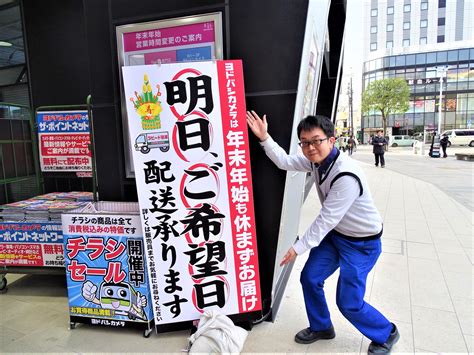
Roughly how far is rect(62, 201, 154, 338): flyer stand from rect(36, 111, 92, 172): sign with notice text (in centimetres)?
145

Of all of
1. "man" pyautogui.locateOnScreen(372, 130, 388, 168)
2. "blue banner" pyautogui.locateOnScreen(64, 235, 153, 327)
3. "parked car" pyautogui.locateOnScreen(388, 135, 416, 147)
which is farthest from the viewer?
"parked car" pyautogui.locateOnScreen(388, 135, 416, 147)

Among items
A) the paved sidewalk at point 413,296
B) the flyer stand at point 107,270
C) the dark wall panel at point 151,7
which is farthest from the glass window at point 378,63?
the flyer stand at point 107,270

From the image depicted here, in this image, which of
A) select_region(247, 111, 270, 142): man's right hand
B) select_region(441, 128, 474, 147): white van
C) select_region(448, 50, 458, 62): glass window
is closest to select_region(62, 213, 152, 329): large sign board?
select_region(247, 111, 270, 142): man's right hand

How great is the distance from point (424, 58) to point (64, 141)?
50.0m

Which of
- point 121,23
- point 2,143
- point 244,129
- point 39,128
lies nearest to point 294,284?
point 244,129

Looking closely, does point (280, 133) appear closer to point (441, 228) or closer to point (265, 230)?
point (265, 230)

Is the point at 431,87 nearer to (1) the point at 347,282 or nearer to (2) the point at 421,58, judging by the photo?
(2) the point at 421,58

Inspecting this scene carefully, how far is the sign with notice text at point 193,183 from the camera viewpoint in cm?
238

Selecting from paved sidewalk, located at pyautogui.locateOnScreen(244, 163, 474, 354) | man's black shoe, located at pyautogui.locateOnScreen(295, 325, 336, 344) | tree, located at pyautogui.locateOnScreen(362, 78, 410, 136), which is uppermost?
tree, located at pyautogui.locateOnScreen(362, 78, 410, 136)

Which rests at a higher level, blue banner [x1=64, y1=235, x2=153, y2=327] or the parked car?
the parked car

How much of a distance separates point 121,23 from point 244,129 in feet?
4.79

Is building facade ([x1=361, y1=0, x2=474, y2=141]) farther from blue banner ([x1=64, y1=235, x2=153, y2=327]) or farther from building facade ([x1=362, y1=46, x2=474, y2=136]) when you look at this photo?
blue banner ([x1=64, y1=235, x2=153, y2=327])

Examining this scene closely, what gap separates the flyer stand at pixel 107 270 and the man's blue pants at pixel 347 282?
51.4 inches

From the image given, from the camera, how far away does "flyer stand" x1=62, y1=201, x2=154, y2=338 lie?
8.56ft
